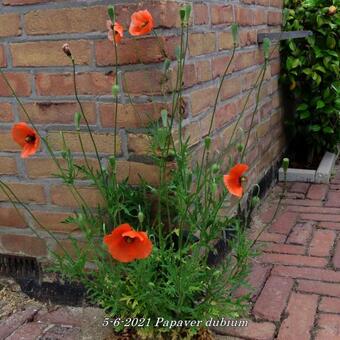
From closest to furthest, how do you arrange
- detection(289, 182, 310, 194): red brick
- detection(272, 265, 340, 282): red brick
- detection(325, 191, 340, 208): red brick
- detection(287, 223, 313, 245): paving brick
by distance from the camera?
1. detection(272, 265, 340, 282): red brick
2. detection(287, 223, 313, 245): paving brick
3. detection(325, 191, 340, 208): red brick
4. detection(289, 182, 310, 194): red brick

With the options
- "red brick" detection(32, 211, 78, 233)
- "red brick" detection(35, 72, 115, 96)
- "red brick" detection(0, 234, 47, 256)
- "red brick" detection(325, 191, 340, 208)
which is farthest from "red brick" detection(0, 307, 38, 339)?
"red brick" detection(325, 191, 340, 208)

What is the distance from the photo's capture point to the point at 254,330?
6.23 ft

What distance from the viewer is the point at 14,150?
6.89 feet

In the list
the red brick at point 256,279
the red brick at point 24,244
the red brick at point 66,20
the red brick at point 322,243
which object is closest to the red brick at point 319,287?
the red brick at point 256,279

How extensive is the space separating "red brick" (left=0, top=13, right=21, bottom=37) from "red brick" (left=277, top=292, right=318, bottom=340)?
149 cm

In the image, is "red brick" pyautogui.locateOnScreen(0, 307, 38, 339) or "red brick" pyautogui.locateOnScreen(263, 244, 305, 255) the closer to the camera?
"red brick" pyautogui.locateOnScreen(0, 307, 38, 339)

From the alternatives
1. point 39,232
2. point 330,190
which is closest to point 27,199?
point 39,232

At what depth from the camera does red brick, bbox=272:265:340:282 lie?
7.41 ft

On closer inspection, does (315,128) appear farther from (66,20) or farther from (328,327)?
(66,20)

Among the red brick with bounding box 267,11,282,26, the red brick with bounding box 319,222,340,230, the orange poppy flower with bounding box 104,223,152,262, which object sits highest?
the red brick with bounding box 267,11,282,26

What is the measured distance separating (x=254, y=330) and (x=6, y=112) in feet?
4.20

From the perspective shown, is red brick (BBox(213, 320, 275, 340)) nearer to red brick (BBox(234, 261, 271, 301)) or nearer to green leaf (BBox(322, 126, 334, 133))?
red brick (BBox(234, 261, 271, 301))

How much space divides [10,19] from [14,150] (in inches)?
20.3

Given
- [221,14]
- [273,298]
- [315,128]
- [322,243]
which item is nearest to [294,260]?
[322,243]
